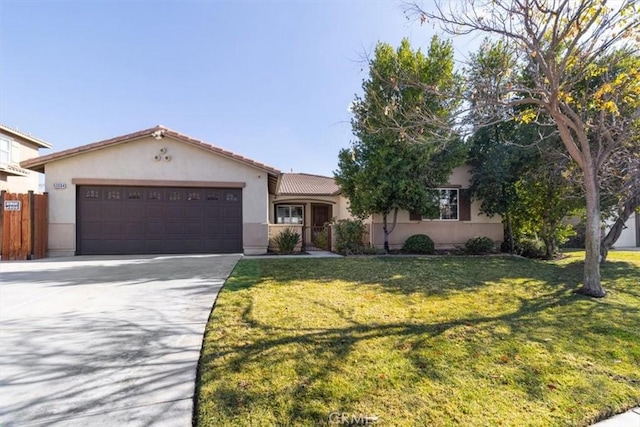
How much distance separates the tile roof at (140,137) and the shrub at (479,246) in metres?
8.78

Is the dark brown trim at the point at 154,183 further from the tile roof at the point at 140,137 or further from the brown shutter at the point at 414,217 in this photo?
the brown shutter at the point at 414,217

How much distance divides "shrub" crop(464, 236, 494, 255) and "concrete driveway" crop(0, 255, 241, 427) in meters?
10.9

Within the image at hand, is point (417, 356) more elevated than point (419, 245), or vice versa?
point (419, 245)

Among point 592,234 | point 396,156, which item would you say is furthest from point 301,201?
point 592,234

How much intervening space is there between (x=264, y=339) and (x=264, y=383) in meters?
0.98

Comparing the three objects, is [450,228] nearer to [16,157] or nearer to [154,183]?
[154,183]

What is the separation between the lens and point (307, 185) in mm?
21547

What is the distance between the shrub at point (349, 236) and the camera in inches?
510

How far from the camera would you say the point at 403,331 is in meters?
4.26

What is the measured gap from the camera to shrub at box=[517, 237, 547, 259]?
13.0 metres

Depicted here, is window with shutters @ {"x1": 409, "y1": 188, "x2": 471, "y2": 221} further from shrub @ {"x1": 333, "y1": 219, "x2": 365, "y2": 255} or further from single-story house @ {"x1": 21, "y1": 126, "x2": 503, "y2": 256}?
single-story house @ {"x1": 21, "y1": 126, "x2": 503, "y2": 256}

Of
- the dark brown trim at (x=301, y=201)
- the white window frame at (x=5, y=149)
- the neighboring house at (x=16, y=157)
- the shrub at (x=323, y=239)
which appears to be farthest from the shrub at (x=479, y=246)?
the white window frame at (x=5, y=149)

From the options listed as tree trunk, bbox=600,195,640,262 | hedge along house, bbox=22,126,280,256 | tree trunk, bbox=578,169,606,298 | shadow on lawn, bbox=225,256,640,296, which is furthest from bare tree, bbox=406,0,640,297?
hedge along house, bbox=22,126,280,256

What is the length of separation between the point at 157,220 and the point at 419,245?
420 inches
